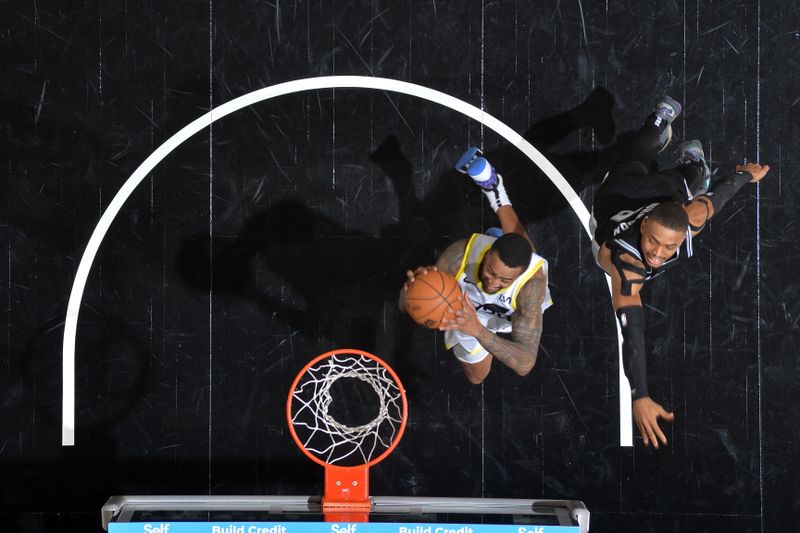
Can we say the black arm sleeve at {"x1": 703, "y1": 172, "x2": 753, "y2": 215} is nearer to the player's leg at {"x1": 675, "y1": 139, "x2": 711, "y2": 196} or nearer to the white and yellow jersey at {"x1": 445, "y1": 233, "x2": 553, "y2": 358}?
the player's leg at {"x1": 675, "y1": 139, "x2": 711, "y2": 196}

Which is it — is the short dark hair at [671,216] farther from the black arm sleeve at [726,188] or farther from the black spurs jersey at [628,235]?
the black arm sleeve at [726,188]

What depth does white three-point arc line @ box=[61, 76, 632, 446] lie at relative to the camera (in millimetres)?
6086

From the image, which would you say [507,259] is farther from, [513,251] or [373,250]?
[373,250]

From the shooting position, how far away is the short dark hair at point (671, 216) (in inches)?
192

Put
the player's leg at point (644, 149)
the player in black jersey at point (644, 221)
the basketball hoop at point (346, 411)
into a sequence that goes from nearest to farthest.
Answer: the player in black jersey at point (644, 221)
the player's leg at point (644, 149)
the basketball hoop at point (346, 411)

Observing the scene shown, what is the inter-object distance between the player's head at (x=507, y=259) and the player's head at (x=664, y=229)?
2.65ft

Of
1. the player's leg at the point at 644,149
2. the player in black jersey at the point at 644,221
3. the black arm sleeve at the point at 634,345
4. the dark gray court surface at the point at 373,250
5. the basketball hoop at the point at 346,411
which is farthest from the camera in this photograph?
the dark gray court surface at the point at 373,250

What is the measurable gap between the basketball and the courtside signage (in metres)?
1.25

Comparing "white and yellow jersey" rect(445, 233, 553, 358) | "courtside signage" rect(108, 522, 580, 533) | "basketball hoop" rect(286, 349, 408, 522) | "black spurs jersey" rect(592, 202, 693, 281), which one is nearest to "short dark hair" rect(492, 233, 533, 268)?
"white and yellow jersey" rect(445, 233, 553, 358)

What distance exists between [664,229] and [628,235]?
30 cm

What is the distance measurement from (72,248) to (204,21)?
213cm

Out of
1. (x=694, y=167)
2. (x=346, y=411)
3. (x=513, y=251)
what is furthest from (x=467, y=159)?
(x=346, y=411)

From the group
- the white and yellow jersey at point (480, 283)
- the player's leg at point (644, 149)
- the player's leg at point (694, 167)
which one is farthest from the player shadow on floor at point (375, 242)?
the white and yellow jersey at point (480, 283)

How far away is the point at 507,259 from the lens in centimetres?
480
